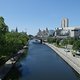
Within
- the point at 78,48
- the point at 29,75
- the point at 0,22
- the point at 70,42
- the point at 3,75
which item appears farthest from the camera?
the point at 70,42

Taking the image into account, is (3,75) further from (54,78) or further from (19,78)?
(54,78)

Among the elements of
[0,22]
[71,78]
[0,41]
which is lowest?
[71,78]

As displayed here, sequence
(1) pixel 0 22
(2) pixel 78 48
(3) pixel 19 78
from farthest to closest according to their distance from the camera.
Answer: (2) pixel 78 48 → (1) pixel 0 22 → (3) pixel 19 78

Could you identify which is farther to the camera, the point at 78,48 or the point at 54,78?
the point at 78,48

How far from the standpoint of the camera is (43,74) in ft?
131

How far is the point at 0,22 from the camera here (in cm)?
4219

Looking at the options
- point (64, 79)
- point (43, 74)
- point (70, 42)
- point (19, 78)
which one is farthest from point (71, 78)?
point (70, 42)

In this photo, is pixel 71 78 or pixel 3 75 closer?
pixel 3 75

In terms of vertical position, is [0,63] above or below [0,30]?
below

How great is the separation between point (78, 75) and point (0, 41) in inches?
515

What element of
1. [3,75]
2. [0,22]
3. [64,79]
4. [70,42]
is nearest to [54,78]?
[64,79]

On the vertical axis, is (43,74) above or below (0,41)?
below

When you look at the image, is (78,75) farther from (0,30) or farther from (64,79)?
(0,30)

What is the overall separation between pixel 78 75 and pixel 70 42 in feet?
256
